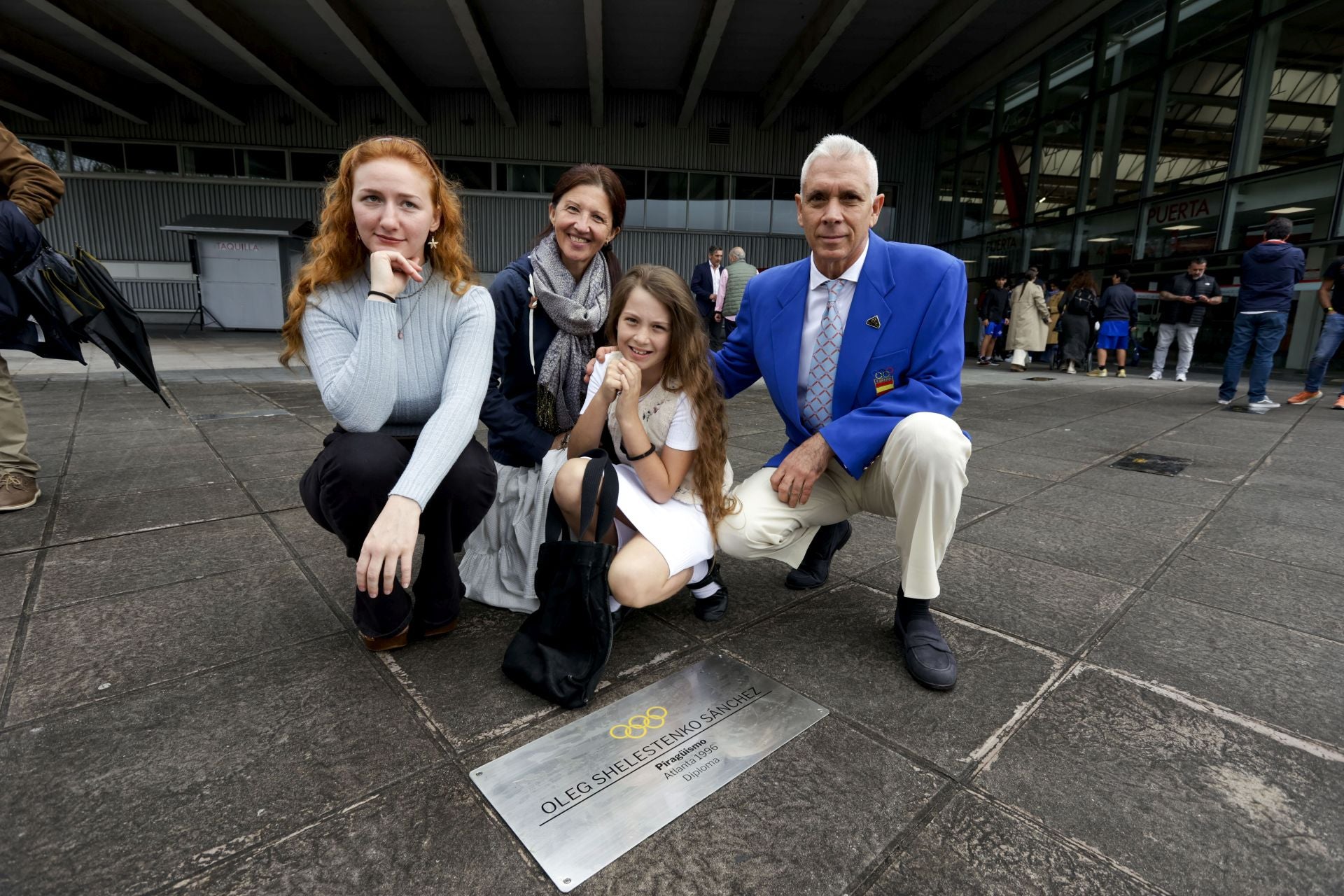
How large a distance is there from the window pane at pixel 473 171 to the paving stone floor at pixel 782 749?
1596 cm

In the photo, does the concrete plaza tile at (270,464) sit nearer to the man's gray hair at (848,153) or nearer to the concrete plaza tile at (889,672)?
the concrete plaza tile at (889,672)

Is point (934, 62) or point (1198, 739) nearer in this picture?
point (1198, 739)

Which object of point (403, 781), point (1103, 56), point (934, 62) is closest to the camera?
point (403, 781)

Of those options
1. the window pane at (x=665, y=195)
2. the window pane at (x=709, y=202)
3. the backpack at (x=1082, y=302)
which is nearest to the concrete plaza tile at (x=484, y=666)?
the backpack at (x=1082, y=302)

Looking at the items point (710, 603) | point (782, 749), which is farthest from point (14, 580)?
point (782, 749)

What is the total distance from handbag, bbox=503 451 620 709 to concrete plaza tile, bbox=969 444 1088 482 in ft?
11.7

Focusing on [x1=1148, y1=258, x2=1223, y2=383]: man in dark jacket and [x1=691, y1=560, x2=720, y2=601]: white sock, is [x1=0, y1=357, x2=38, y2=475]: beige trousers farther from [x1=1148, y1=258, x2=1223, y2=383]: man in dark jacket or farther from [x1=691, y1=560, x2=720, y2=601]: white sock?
[x1=1148, y1=258, x2=1223, y2=383]: man in dark jacket

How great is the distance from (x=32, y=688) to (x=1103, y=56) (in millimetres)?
16932

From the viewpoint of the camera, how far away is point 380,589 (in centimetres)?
183

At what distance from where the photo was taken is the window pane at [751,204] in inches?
714

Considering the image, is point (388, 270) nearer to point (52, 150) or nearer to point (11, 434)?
point (11, 434)

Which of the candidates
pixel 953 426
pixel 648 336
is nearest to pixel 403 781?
pixel 648 336

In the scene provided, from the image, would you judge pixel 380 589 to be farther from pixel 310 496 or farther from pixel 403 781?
pixel 403 781

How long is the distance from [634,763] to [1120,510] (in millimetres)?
3290
